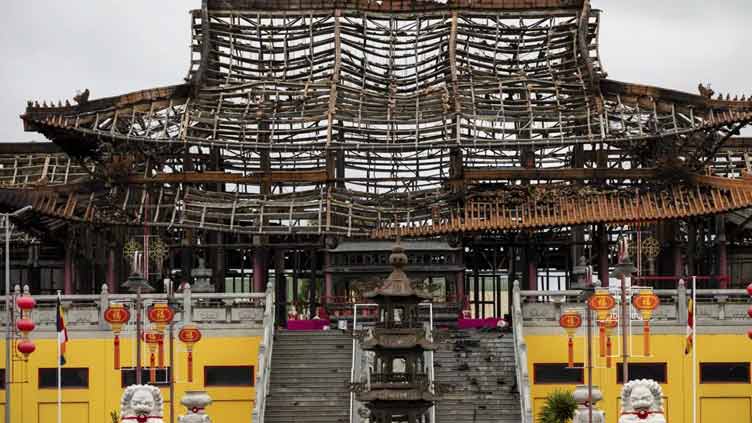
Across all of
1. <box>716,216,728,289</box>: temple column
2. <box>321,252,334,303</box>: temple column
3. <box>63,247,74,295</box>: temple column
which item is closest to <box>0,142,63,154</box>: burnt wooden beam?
<box>63,247,74,295</box>: temple column

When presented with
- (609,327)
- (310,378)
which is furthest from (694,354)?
(310,378)

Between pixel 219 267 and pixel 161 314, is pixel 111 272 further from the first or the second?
pixel 161 314

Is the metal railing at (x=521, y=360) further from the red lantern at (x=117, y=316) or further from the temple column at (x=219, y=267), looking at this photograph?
the temple column at (x=219, y=267)

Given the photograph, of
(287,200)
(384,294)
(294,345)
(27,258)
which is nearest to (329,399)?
(294,345)

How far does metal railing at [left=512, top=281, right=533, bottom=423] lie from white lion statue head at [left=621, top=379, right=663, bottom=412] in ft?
29.7

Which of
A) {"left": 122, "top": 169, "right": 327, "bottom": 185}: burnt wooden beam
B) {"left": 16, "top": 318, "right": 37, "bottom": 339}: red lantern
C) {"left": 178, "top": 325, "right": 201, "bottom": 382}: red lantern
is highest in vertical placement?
{"left": 122, "top": 169, "right": 327, "bottom": 185}: burnt wooden beam

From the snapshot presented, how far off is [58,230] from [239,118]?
26.5 feet

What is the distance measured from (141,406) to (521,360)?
589 inches

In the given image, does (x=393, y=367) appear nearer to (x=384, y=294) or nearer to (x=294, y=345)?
(x=384, y=294)

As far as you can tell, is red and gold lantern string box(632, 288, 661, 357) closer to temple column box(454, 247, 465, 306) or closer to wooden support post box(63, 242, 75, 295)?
temple column box(454, 247, 465, 306)

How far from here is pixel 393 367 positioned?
179 ft

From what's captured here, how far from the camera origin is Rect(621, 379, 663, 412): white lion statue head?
1905 inches

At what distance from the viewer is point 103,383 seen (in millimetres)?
63406

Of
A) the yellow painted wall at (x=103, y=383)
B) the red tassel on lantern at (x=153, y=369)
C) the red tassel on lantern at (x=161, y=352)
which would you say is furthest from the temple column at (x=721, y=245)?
the red tassel on lantern at (x=161, y=352)
